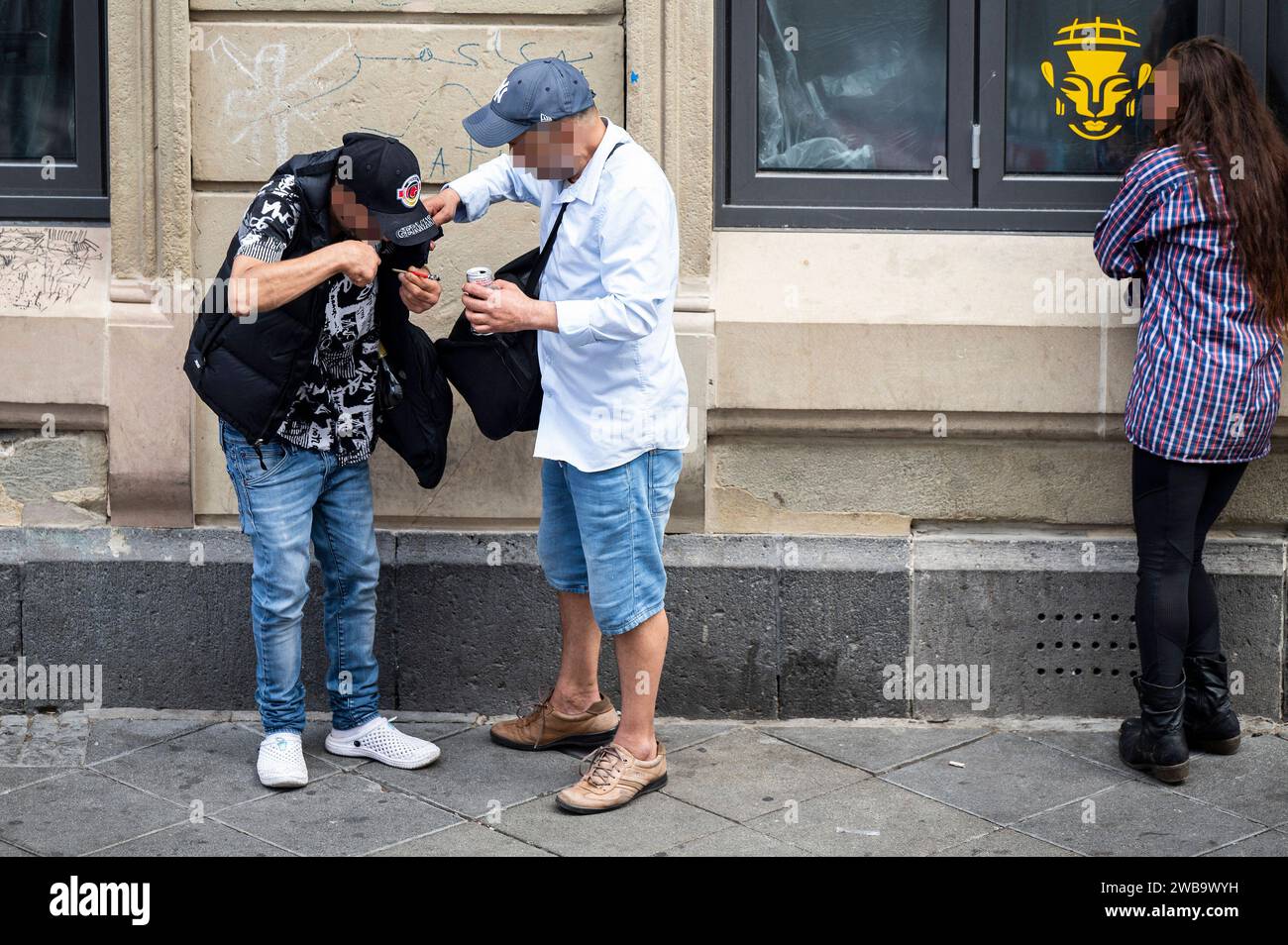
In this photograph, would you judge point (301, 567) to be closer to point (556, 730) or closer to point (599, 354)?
point (556, 730)

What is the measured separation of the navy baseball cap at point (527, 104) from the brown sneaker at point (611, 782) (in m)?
1.79

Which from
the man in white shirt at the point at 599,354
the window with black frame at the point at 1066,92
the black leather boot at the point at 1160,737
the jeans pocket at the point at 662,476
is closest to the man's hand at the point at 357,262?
the man in white shirt at the point at 599,354

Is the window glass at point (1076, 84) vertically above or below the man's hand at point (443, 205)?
above

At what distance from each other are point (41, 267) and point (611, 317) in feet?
7.36

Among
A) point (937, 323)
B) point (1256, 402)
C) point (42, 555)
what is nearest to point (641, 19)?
point (937, 323)

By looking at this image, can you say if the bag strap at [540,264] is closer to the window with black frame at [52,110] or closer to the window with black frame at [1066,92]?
the window with black frame at [1066,92]

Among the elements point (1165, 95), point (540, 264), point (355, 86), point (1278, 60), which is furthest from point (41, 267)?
point (1278, 60)

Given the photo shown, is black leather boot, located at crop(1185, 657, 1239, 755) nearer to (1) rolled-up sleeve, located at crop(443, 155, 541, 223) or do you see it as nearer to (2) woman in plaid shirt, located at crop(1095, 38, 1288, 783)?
(2) woman in plaid shirt, located at crop(1095, 38, 1288, 783)

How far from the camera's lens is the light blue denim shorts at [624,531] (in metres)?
4.76

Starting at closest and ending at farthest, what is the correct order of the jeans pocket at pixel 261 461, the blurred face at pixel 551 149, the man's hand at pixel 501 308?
the man's hand at pixel 501 308, the blurred face at pixel 551 149, the jeans pocket at pixel 261 461

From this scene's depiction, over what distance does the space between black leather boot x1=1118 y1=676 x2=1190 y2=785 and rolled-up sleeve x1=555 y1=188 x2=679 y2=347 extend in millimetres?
1936

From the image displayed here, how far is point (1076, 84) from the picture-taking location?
18.7 feet

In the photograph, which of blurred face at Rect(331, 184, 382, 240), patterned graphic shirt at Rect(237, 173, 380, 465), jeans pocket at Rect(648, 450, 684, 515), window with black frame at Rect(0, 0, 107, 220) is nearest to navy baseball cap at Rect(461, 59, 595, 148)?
blurred face at Rect(331, 184, 382, 240)

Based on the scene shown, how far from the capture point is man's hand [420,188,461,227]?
4.95 meters
